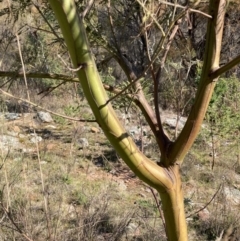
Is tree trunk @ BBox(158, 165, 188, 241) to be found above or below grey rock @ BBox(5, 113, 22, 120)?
below

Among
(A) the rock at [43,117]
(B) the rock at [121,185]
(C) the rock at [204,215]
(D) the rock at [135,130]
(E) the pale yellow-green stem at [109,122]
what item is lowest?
(E) the pale yellow-green stem at [109,122]

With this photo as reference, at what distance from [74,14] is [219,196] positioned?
9.57ft

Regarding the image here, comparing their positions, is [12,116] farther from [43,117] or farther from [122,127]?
[122,127]

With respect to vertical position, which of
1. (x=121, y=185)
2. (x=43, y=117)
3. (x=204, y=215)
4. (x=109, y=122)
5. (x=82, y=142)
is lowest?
(x=109, y=122)

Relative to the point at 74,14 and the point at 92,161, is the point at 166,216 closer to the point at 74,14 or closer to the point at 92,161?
the point at 74,14

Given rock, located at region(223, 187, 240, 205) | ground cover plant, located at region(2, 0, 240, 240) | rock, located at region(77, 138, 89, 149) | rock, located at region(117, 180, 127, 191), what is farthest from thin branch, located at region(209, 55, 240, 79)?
rock, located at region(77, 138, 89, 149)

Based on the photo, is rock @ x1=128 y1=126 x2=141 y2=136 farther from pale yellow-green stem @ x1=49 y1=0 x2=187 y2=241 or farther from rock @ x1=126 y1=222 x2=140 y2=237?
pale yellow-green stem @ x1=49 y1=0 x2=187 y2=241

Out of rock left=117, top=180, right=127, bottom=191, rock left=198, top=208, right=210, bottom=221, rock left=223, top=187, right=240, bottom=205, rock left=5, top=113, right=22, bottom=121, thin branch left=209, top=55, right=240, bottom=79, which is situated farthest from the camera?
rock left=5, top=113, right=22, bottom=121

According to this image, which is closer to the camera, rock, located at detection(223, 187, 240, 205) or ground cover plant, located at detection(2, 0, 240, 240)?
ground cover plant, located at detection(2, 0, 240, 240)

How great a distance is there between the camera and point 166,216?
3.29 feet

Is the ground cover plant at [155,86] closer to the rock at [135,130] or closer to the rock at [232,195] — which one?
the rock at [232,195]

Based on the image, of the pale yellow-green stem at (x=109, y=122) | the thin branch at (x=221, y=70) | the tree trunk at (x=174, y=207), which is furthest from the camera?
the tree trunk at (x=174, y=207)

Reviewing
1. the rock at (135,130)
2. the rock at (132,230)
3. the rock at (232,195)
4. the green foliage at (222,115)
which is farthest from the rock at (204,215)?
the rock at (135,130)

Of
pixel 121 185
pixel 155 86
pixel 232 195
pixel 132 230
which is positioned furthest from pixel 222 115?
pixel 155 86
